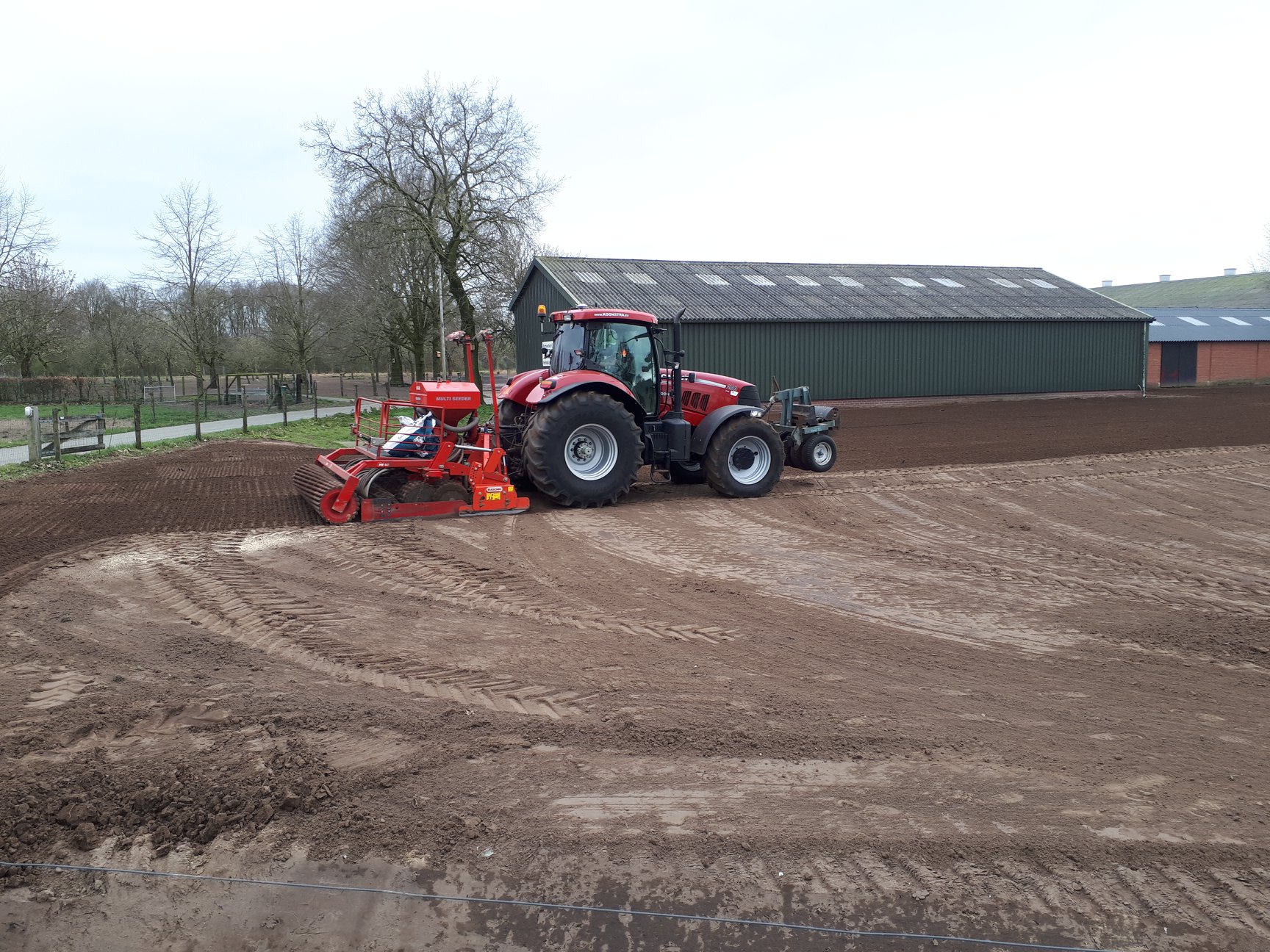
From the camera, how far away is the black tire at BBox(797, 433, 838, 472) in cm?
1299

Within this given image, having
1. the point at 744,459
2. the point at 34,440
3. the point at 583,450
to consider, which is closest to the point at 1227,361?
the point at 744,459

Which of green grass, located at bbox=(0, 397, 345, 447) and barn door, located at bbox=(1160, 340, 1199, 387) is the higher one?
barn door, located at bbox=(1160, 340, 1199, 387)

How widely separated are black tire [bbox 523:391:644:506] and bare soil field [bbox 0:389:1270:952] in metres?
1.42

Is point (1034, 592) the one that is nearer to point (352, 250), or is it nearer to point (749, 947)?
point (749, 947)

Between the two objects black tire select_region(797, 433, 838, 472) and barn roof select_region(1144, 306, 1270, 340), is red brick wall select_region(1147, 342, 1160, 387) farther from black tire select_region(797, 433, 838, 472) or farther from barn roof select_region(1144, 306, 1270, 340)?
black tire select_region(797, 433, 838, 472)

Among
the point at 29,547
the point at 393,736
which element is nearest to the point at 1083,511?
the point at 393,736

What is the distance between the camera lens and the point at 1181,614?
21.0 feet

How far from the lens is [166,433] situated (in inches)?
756

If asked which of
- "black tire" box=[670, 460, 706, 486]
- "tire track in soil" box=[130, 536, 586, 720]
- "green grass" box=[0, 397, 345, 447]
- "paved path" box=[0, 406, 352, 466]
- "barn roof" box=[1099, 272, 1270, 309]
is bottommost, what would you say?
"tire track in soil" box=[130, 536, 586, 720]

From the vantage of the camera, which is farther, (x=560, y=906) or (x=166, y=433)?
(x=166, y=433)

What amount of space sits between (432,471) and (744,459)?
12.8ft

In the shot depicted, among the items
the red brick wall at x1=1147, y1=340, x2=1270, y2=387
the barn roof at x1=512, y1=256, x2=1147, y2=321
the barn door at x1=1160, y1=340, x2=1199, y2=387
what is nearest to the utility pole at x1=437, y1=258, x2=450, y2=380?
the barn roof at x1=512, y1=256, x2=1147, y2=321

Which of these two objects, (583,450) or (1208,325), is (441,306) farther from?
(1208,325)

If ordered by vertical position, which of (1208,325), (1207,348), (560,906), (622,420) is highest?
(1208,325)
